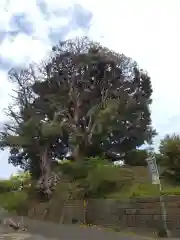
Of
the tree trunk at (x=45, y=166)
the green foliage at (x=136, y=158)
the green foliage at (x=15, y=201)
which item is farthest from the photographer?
the green foliage at (x=136, y=158)

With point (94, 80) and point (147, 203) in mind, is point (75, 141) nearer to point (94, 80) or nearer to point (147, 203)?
point (94, 80)

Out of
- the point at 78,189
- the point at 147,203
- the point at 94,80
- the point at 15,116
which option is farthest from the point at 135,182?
the point at 15,116

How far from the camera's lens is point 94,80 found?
3506 cm

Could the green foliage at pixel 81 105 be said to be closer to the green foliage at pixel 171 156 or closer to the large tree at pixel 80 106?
the large tree at pixel 80 106

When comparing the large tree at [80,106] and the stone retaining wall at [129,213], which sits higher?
the large tree at [80,106]

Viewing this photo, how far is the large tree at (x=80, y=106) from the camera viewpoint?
32438mm

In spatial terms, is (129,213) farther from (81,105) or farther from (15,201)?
(81,105)

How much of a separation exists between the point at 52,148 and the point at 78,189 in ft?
33.0

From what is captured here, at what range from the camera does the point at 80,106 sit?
34531mm

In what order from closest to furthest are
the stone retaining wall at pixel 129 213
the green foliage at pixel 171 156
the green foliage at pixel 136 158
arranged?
the stone retaining wall at pixel 129 213
the green foliage at pixel 171 156
the green foliage at pixel 136 158

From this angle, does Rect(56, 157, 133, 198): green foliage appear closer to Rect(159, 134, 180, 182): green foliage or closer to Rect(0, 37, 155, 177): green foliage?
Rect(159, 134, 180, 182): green foliage

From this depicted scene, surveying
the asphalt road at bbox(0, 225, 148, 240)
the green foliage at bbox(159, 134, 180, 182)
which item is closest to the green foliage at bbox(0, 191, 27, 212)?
the asphalt road at bbox(0, 225, 148, 240)

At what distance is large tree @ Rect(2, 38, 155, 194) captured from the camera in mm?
32438

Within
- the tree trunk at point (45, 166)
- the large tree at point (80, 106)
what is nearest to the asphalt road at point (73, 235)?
the tree trunk at point (45, 166)
